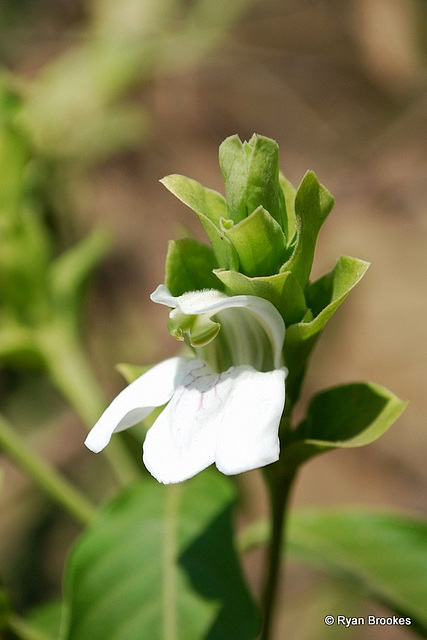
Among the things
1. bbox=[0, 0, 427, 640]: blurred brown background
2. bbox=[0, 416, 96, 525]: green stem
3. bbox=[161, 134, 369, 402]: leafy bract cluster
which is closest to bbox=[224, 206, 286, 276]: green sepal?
bbox=[161, 134, 369, 402]: leafy bract cluster

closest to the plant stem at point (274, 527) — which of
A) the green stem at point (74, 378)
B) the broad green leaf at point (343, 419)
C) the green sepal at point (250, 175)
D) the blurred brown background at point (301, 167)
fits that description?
the broad green leaf at point (343, 419)

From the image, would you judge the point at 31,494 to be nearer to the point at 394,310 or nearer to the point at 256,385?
the point at 394,310

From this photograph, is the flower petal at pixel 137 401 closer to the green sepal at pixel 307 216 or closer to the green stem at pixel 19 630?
the green sepal at pixel 307 216

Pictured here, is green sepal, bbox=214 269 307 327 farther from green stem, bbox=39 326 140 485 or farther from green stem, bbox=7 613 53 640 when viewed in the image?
green stem, bbox=39 326 140 485

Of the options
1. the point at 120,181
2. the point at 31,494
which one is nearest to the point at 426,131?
the point at 120,181

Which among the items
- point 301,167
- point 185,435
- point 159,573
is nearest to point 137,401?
point 185,435

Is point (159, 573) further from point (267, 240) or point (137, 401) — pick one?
point (267, 240)
